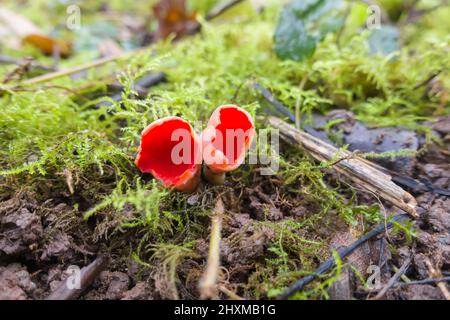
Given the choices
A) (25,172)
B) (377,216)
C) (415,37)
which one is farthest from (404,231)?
(415,37)

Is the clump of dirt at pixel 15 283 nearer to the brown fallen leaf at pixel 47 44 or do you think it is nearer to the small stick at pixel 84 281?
the small stick at pixel 84 281

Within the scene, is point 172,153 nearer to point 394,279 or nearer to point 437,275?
point 394,279

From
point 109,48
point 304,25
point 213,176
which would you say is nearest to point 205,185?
point 213,176

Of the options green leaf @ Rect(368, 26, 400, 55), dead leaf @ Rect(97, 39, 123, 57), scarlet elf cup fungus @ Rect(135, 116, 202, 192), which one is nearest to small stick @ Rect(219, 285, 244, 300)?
scarlet elf cup fungus @ Rect(135, 116, 202, 192)

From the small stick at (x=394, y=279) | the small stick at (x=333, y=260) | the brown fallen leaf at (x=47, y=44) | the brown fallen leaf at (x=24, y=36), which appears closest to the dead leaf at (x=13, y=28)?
the brown fallen leaf at (x=24, y=36)

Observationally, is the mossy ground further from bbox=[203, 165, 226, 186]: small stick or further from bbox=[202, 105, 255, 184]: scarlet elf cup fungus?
bbox=[202, 105, 255, 184]: scarlet elf cup fungus

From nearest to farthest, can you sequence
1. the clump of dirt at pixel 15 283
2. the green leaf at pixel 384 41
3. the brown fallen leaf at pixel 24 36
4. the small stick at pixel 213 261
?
1. the small stick at pixel 213 261
2. the clump of dirt at pixel 15 283
3. the green leaf at pixel 384 41
4. the brown fallen leaf at pixel 24 36
